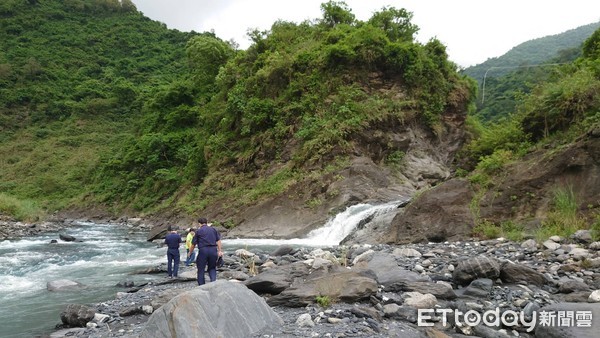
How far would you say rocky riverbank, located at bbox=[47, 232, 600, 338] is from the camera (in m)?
6.24

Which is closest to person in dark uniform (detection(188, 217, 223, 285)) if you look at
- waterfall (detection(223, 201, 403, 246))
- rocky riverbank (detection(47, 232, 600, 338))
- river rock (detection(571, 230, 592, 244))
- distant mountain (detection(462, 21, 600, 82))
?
rocky riverbank (detection(47, 232, 600, 338))

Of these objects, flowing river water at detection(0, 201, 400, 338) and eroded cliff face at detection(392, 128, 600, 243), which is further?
eroded cliff face at detection(392, 128, 600, 243)

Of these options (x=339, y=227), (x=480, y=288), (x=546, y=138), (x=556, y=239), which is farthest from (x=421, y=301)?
(x=339, y=227)

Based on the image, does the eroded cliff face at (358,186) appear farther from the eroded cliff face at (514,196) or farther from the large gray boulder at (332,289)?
the large gray boulder at (332,289)

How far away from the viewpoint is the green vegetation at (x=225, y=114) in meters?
29.2

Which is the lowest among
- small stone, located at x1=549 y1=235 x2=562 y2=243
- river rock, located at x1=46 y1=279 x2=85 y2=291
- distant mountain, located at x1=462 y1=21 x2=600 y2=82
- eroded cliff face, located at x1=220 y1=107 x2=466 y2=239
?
river rock, located at x1=46 y1=279 x2=85 y2=291

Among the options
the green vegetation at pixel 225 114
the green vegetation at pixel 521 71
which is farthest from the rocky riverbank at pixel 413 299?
the green vegetation at pixel 225 114

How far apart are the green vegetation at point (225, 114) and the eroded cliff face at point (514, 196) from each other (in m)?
8.60

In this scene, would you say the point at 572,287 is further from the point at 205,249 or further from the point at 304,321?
the point at 205,249

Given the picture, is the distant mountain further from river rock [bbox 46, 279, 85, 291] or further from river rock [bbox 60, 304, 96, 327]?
river rock [bbox 60, 304, 96, 327]

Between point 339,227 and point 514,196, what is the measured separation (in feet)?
26.8

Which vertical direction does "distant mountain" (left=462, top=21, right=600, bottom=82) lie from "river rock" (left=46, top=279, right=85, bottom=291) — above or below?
above

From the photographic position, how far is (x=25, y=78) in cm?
6925

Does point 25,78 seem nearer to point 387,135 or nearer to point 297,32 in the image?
point 297,32
